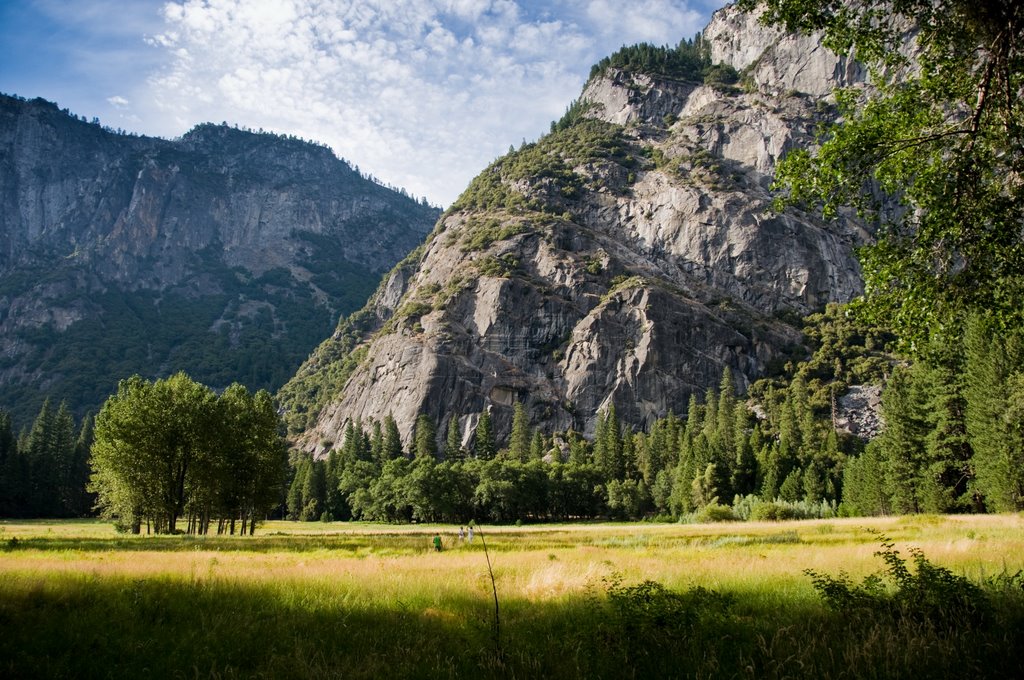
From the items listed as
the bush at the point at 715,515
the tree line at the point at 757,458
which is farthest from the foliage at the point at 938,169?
the bush at the point at 715,515

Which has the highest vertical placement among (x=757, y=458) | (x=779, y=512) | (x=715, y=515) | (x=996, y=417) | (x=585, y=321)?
(x=585, y=321)

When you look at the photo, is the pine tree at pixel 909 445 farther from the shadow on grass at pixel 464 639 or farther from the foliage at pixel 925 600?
the shadow on grass at pixel 464 639

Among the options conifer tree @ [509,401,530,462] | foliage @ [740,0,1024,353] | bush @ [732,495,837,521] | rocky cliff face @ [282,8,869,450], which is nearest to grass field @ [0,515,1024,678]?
foliage @ [740,0,1024,353]

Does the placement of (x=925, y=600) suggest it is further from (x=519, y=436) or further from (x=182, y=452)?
(x=519, y=436)

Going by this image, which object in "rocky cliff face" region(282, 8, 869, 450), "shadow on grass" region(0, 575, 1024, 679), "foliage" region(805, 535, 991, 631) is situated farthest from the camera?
"rocky cliff face" region(282, 8, 869, 450)

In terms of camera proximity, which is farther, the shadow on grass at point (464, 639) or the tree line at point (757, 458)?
the tree line at point (757, 458)

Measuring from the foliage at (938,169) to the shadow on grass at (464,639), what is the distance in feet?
20.8

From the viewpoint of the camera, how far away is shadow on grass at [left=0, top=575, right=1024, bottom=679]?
7570mm

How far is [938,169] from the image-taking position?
12.4 m

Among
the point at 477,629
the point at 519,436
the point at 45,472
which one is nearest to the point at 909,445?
the point at 477,629

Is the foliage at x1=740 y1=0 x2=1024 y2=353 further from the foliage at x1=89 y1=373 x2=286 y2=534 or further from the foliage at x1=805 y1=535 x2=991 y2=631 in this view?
the foliage at x1=89 y1=373 x2=286 y2=534

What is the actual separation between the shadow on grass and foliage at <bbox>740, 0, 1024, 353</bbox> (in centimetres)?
635

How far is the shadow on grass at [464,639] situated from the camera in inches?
298

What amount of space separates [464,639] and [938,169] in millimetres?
12836
